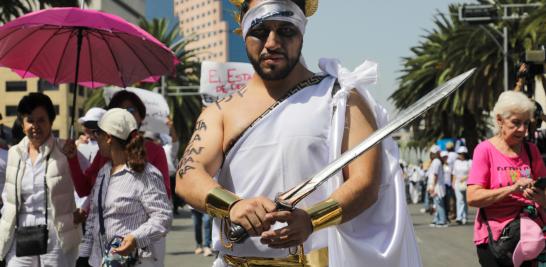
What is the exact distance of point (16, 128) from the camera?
8.20 metres

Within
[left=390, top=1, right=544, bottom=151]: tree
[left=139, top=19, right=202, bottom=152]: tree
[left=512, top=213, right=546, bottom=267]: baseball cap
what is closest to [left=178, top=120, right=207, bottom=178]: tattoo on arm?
[left=512, top=213, right=546, bottom=267]: baseball cap

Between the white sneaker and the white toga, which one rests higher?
the white toga

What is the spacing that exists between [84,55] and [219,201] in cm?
474

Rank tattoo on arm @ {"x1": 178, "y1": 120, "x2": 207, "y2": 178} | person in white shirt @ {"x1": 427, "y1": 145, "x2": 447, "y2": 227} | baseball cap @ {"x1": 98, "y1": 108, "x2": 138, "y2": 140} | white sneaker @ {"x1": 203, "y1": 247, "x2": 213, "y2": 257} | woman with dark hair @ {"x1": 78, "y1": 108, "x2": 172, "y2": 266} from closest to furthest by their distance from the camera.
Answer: tattoo on arm @ {"x1": 178, "y1": 120, "x2": 207, "y2": 178} < woman with dark hair @ {"x1": 78, "y1": 108, "x2": 172, "y2": 266} < baseball cap @ {"x1": 98, "y1": 108, "x2": 138, "y2": 140} < white sneaker @ {"x1": 203, "y1": 247, "x2": 213, "y2": 257} < person in white shirt @ {"x1": 427, "y1": 145, "x2": 447, "y2": 227}

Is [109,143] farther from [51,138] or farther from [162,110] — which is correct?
[162,110]

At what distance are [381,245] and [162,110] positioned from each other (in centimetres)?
1029

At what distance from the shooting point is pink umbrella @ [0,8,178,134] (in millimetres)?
7125

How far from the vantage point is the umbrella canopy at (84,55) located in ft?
23.4

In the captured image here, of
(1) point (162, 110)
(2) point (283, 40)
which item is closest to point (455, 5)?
(1) point (162, 110)

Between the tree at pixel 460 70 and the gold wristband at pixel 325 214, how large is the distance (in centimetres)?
2940

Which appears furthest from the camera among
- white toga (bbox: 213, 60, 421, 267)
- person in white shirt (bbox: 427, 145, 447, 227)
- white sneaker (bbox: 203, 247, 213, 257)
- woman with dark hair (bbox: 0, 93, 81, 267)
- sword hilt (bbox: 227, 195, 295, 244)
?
person in white shirt (bbox: 427, 145, 447, 227)

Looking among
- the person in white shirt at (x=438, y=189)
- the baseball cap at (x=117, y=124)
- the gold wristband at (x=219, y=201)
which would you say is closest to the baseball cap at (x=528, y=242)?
the baseball cap at (x=117, y=124)

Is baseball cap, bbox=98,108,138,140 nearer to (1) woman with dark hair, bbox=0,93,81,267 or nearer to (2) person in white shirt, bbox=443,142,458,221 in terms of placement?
(1) woman with dark hair, bbox=0,93,81,267

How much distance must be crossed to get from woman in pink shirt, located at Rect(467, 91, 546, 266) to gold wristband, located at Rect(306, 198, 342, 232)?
10.3 feet
